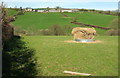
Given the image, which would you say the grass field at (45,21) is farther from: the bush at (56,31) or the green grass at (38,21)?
the bush at (56,31)

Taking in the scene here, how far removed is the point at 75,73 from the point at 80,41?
1467cm

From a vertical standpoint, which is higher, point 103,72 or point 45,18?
point 45,18

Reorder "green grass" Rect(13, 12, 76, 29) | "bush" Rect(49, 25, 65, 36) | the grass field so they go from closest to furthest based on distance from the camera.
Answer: "bush" Rect(49, 25, 65, 36) → "green grass" Rect(13, 12, 76, 29) → the grass field

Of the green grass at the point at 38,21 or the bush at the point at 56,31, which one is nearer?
the bush at the point at 56,31

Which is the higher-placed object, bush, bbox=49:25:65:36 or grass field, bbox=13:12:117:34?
grass field, bbox=13:12:117:34

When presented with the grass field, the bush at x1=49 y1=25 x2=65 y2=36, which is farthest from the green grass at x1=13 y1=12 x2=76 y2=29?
the bush at x1=49 y1=25 x2=65 y2=36

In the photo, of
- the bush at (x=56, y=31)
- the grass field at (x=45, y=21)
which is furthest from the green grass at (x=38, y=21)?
the bush at (x=56, y=31)

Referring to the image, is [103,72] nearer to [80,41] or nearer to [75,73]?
[75,73]

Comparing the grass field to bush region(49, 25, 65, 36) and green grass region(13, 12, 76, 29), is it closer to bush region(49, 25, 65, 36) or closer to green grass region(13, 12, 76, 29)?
green grass region(13, 12, 76, 29)

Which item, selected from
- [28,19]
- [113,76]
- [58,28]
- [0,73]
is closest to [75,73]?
[113,76]

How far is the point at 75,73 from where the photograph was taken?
8.23 m

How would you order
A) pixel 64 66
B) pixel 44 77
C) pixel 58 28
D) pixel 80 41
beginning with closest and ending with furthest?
pixel 44 77 < pixel 64 66 < pixel 80 41 < pixel 58 28

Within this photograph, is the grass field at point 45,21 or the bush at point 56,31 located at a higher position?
the grass field at point 45,21

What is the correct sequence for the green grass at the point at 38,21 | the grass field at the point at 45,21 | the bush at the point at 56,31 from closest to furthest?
1. the bush at the point at 56,31
2. the green grass at the point at 38,21
3. the grass field at the point at 45,21
